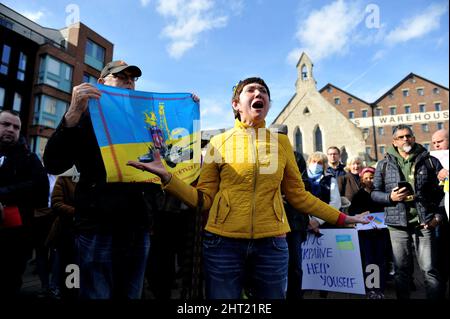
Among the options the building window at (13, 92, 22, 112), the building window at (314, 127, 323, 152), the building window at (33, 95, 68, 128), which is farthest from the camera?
the building window at (314, 127, 323, 152)

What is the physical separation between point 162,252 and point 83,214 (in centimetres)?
231

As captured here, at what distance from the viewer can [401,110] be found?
47.2 m

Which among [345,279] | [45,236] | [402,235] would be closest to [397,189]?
[402,235]

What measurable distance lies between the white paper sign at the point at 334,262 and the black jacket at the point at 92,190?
2.92 metres

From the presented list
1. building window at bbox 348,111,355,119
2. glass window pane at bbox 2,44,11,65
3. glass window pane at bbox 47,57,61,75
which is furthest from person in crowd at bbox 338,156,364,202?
building window at bbox 348,111,355,119

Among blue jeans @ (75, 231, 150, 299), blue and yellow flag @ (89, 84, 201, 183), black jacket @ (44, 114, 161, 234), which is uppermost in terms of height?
blue and yellow flag @ (89, 84, 201, 183)

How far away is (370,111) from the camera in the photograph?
161ft

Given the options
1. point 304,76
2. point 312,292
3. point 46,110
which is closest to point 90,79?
point 312,292

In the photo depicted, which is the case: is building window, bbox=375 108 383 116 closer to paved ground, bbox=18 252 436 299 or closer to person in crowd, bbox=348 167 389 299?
paved ground, bbox=18 252 436 299

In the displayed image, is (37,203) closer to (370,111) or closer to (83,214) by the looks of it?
(83,214)

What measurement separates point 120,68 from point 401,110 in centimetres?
5412

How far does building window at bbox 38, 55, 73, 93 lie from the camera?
22938 mm

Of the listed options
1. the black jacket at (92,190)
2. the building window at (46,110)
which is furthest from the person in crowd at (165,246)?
the building window at (46,110)

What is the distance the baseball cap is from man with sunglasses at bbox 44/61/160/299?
0.31m
